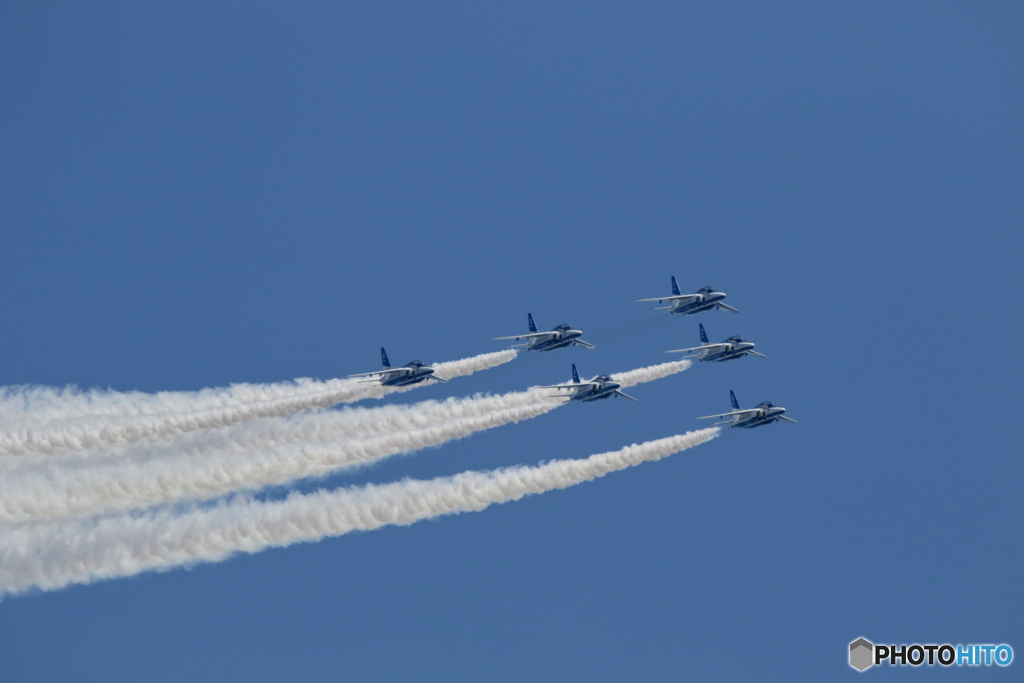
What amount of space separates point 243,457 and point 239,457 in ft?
0.64

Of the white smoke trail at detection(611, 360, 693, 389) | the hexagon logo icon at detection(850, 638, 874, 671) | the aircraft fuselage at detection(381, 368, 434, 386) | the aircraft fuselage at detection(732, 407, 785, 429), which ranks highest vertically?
the aircraft fuselage at detection(381, 368, 434, 386)

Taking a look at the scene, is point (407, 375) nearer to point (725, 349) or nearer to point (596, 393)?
point (596, 393)

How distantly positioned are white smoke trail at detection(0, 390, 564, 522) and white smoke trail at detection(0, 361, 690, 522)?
0.05 meters

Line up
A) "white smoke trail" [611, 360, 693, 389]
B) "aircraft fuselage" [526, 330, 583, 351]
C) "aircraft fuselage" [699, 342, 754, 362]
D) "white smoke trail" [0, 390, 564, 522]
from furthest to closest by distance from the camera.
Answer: "white smoke trail" [611, 360, 693, 389]
"aircraft fuselage" [699, 342, 754, 362]
"aircraft fuselage" [526, 330, 583, 351]
"white smoke trail" [0, 390, 564, 522]

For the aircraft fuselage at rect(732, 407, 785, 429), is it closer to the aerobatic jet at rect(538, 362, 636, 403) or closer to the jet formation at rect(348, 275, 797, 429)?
the jet formation at rect(348, 275, 797, 429)

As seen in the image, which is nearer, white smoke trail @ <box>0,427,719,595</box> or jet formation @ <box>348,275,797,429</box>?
white smoke trail @ <box>0,427,719,595</box>

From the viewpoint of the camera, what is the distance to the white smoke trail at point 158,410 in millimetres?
67938

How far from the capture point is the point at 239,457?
70.8m

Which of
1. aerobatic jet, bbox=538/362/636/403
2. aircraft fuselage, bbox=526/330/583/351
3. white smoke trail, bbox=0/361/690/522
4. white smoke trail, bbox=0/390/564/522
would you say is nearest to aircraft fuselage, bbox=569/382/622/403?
aerobatic jet, bbox=538/362/636/403

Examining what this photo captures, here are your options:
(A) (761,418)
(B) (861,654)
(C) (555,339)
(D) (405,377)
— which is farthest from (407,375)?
(B) (861,654)

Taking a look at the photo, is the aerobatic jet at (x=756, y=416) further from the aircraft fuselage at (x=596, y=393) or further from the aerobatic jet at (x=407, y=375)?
the aerobatic jet at (x=407, y=375)

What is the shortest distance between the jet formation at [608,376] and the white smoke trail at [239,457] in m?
2.46

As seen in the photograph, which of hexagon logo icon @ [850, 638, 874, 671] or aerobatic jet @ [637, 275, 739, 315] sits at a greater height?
aerobatic jet @ [637, 275, 739, 315]

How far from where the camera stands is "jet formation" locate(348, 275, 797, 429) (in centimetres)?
7300
